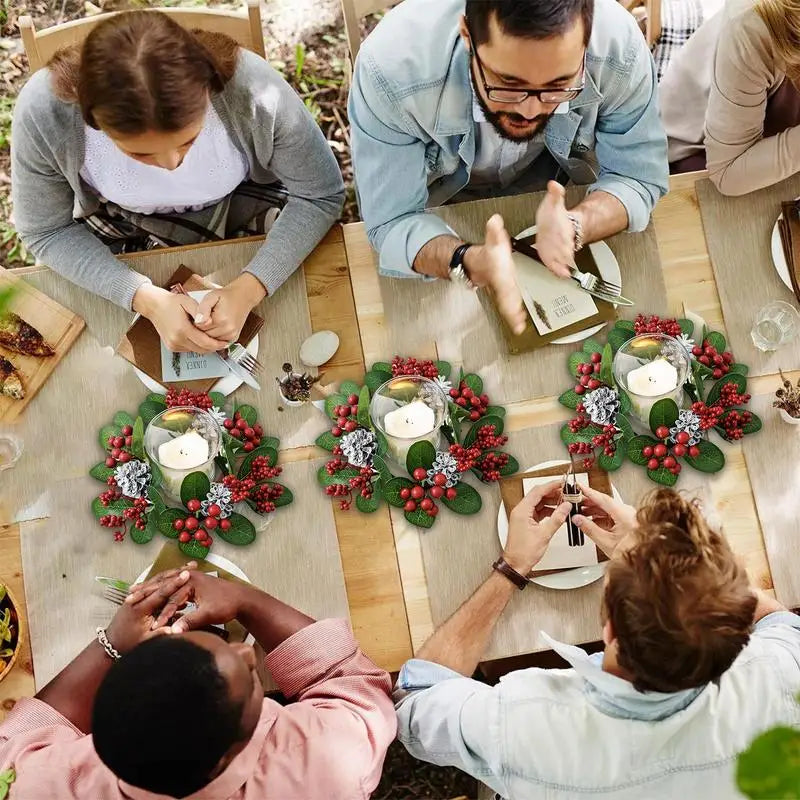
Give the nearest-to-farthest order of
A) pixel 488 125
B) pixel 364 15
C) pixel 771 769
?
1. pixel 771 769
2. pixel 488 125
3. pixel 364 15

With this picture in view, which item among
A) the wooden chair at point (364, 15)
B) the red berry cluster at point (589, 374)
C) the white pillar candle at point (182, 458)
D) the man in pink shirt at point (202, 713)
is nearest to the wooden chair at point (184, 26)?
the wooden chair at point (364, 15)

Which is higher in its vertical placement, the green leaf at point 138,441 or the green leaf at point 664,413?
the green leaf at point 138,441

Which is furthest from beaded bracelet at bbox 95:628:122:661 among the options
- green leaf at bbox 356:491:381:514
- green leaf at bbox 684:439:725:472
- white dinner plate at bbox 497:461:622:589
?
green leaf at bbox 684:439:725:472

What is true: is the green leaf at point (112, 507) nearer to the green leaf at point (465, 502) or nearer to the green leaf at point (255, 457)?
the green leaf at point (255, 457)

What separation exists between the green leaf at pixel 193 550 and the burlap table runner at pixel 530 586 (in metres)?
0.34

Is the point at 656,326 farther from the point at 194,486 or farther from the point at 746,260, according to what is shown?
the point at 194,486

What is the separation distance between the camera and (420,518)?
144 cm

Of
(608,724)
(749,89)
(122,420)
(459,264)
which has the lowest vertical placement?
(608,724)

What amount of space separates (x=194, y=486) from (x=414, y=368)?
44 cm

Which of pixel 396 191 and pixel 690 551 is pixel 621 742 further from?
pixel 396 191

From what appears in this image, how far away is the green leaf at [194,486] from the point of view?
141 centimetres

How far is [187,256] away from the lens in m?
1.58

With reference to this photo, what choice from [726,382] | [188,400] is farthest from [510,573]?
[188,400]

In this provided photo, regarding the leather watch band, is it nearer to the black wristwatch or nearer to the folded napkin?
the black wristwatch
